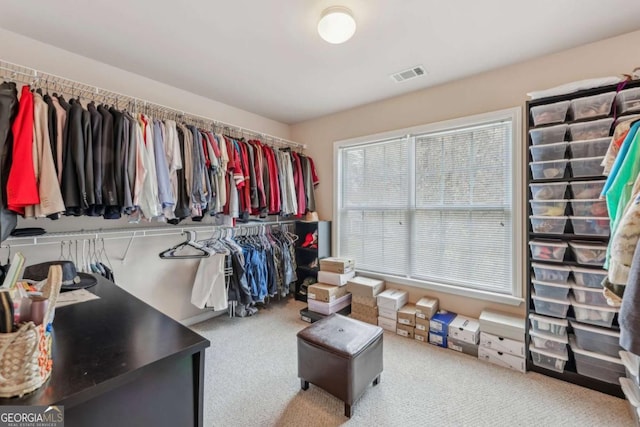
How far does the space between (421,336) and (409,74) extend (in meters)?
2.49

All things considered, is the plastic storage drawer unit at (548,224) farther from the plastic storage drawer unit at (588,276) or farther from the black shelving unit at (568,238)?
the plastic storage drawer unit at (588,276)

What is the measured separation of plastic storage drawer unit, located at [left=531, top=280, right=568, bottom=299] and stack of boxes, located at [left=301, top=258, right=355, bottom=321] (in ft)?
5.77

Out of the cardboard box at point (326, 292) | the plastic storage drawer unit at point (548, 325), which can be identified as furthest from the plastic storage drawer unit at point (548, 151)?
the cardboard box at point (326, 292)

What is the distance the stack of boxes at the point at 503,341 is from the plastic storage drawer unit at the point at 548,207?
0.91 m

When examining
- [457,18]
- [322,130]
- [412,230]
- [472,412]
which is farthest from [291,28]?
[472,412]

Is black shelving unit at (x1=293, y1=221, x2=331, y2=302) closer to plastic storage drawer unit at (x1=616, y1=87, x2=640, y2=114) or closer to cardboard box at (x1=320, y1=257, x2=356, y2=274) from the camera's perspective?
cardboard box at (x1=320, y1=257, x2=356, y2=274)

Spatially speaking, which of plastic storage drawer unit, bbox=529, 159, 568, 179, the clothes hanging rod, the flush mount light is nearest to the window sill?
plastic storage drawer unit, bbox=529, 159, 568, 179

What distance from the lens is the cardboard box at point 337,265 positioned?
3.20 meters

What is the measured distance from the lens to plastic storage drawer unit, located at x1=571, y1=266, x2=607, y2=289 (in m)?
1.83

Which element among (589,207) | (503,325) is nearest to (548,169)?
(589,207)

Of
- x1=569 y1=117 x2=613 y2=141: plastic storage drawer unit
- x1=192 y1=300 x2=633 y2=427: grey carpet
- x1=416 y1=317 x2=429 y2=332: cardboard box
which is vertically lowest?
x1=192 y1=300 x2=633 y2=427: grey carpet

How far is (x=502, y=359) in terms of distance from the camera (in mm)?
2205

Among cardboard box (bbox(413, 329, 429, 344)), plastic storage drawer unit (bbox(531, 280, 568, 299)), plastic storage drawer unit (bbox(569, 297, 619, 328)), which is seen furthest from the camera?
cardboard box (bbox(413, 329, 429, 344))

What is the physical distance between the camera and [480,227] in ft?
8.56
